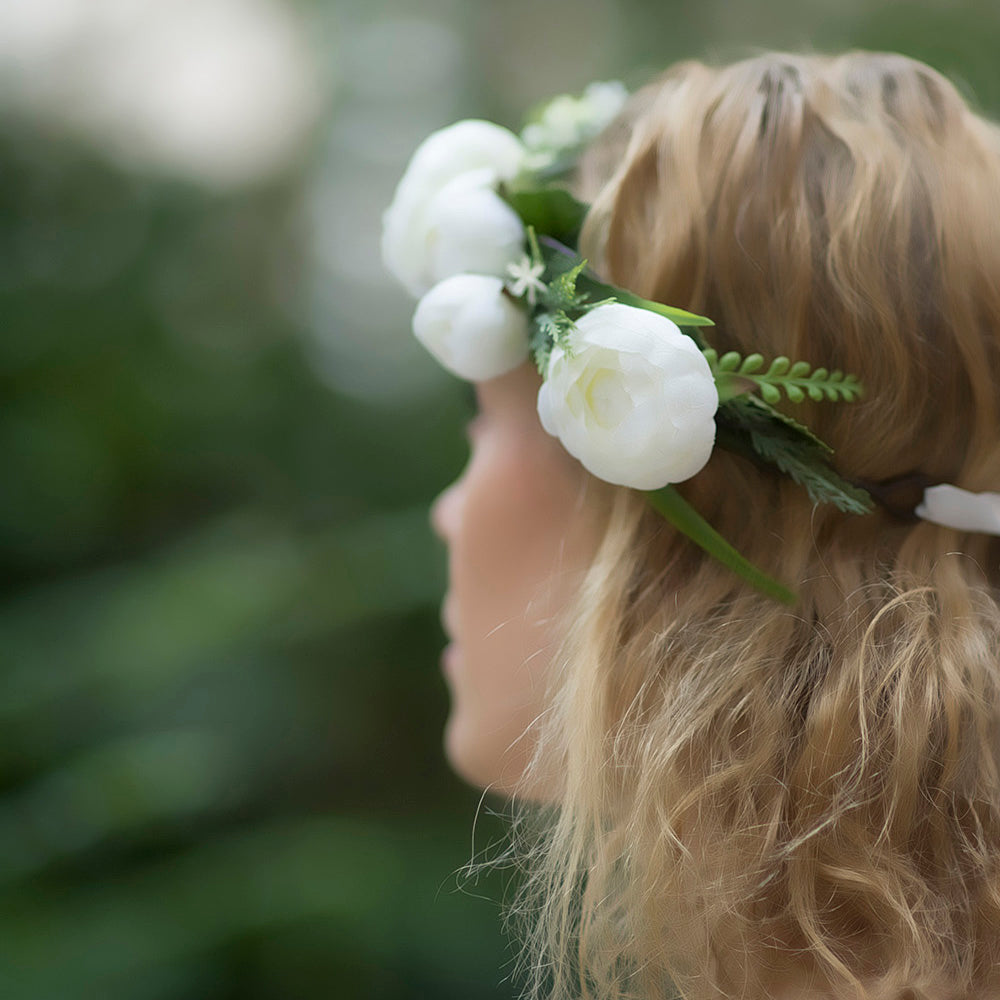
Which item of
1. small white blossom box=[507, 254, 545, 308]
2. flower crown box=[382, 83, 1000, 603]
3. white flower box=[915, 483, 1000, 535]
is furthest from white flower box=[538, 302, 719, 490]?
white flower box=[915, 483, 1000, 535]

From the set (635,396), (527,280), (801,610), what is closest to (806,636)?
(801,610)

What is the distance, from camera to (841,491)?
79 cm

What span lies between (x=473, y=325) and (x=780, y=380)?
0.28 meters

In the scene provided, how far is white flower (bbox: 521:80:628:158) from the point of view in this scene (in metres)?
1.04

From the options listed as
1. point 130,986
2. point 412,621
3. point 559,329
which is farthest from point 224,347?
point 559,329

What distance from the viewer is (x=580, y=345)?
2.45 feet

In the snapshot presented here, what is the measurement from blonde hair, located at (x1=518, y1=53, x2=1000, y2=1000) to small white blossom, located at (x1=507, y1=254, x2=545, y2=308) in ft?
0.21

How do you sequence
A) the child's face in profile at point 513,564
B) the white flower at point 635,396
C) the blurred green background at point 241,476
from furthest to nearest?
the blurred green background at point 241,476, the child's face in profile at point 513,564, the white flower at point 635,396

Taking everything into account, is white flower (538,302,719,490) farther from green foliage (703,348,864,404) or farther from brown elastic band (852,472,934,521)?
brown elastic band (852,472,934,521)

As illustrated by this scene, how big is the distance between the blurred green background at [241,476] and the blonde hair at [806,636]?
980 millimetres

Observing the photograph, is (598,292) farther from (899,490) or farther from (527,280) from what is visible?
(899,490)

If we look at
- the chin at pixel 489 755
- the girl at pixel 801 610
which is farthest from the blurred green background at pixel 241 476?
the girl at pixel 801 610

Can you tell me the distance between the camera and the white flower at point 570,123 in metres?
1.04

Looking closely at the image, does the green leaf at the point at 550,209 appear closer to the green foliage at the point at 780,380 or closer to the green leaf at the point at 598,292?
the green leaf at the point at 598,292
